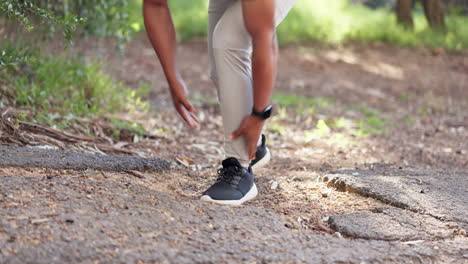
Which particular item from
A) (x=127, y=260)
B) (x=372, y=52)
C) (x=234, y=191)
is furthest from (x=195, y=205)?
(x=372, y=52)

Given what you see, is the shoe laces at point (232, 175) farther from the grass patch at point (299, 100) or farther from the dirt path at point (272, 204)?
the grass patch at point (299, 100)

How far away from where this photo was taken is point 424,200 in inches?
116

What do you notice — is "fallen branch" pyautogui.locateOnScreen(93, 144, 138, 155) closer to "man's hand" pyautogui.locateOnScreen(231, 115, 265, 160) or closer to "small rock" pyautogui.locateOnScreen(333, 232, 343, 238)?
"man's hand" pyautogui.locateOnScreen(231, 115, 265, 160)

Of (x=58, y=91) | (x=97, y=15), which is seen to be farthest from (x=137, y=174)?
(x=97, y=15)

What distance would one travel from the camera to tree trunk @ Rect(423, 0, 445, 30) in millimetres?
9148

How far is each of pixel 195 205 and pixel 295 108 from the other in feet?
11.5

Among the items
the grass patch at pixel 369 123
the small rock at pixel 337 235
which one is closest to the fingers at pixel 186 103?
the small rock at pixel 337 235

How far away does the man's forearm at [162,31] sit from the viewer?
8.82 ft

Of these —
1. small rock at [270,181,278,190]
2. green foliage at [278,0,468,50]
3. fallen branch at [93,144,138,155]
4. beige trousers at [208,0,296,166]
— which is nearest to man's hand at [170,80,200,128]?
beige trousers at [208,0,296,166]

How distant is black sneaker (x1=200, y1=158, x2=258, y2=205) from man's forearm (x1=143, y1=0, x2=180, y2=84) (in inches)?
17.8

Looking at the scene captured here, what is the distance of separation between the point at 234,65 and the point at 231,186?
1.71ft

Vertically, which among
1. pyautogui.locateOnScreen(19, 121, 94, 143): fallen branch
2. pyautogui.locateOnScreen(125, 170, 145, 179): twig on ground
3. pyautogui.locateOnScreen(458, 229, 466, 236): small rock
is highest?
pyautogui.locateOnScreen(458, 229, 466, 236): small rock

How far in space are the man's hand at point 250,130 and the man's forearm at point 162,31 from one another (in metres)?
0.36

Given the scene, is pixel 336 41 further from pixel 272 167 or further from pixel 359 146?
pixel 272 167
